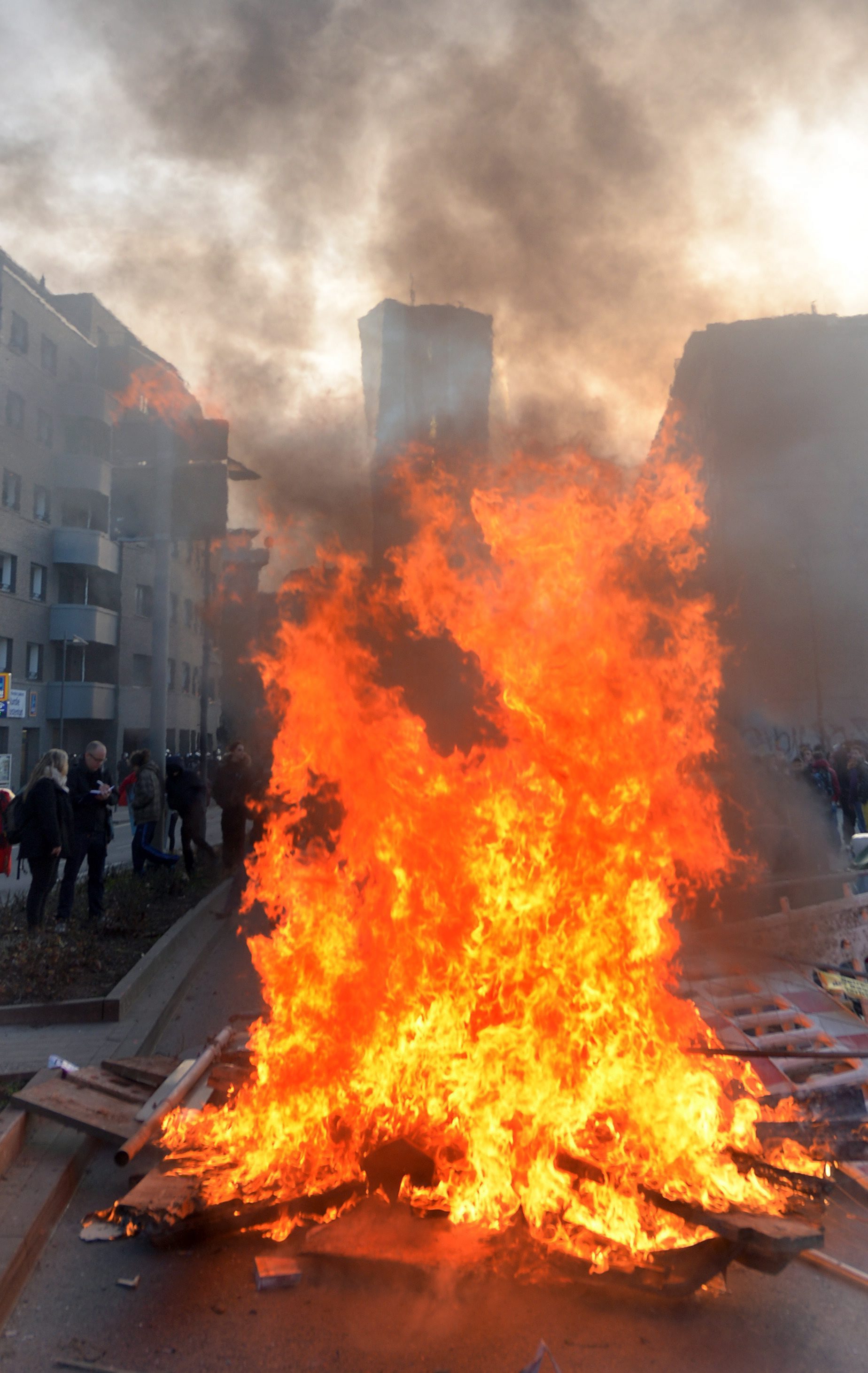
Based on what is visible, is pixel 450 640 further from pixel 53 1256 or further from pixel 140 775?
pixel 53 1256

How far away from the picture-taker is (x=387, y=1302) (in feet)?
9.86

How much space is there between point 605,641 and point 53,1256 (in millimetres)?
3884

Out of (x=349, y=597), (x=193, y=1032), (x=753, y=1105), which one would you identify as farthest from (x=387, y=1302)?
(x=349, y=597)

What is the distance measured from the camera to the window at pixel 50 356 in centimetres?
3183

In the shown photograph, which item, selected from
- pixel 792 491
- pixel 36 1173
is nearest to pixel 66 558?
pixel 36 1173

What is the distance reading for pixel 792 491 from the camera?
41281 mm

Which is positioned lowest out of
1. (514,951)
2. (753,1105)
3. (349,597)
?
(753,1105)

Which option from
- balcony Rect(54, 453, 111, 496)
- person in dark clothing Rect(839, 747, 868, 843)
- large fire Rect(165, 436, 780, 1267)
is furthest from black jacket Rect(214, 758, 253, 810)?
balcony Rect(54, 453, 111, 496)

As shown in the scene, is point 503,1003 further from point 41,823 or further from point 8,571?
point 8,571

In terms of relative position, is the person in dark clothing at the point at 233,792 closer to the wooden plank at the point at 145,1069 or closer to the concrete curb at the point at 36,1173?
the concrete curb at the point at 36,1173

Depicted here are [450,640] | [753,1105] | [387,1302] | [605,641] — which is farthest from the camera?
[450,640]

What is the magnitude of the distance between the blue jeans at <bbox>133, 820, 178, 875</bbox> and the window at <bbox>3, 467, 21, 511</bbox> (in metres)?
23.1

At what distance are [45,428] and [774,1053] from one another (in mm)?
34560

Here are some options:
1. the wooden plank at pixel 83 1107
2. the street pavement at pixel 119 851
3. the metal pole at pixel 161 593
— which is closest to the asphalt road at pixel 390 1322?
the wooden plank at pixel 83 1107
